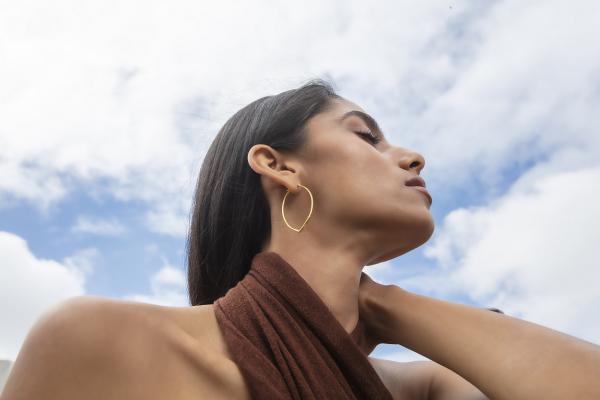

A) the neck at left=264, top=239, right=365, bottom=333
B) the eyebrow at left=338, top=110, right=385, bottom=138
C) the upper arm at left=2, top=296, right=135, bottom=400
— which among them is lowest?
the upper arm at left=2, top=296, right=135, bottom=400

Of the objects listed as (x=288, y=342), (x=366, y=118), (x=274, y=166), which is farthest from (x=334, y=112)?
(x=288, y=342)

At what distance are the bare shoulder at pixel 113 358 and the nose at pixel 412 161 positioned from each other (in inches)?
34.4

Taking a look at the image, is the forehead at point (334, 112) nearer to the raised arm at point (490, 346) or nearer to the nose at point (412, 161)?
the nose at point (412, 161)

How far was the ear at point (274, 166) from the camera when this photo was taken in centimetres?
188

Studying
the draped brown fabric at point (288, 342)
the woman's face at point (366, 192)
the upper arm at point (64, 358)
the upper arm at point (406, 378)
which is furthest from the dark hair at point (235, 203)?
the upper arm at point (64, 358)

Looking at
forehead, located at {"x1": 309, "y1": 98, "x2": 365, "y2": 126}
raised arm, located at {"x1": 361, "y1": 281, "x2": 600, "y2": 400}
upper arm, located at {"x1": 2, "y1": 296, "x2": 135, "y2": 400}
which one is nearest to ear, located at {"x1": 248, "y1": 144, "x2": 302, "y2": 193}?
forehead, located at {"x1": 309, "y1": 98, "x2": 365, "y2": 126}

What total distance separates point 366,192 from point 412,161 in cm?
25

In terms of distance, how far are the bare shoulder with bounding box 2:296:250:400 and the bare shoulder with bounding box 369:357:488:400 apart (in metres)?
0.78

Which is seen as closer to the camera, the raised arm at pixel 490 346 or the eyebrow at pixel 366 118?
the raised arm at pixel 490 346

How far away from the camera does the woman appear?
1.27 m

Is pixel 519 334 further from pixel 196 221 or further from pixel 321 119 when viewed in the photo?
pixel 196 221

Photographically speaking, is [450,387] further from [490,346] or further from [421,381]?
[490,346]

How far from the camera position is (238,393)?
4.47 feet

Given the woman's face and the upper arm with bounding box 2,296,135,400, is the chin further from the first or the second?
the upper arm with bounding box 2,296,135,400
